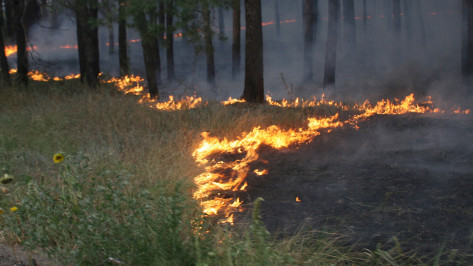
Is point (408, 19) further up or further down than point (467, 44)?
further up

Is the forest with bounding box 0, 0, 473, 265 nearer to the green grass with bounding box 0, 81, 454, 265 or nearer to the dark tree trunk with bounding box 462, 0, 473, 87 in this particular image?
the green grass with bounding box 0, 81, 454, 265

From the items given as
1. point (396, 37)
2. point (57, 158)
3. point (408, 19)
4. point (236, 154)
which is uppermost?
point (408, 19)

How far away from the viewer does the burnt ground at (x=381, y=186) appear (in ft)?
13.1

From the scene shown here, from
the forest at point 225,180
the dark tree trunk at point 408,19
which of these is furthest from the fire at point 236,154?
the dark tree trunk at point 408,19

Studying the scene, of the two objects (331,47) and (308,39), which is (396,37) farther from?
(331,47)

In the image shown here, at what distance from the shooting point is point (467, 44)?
593 inches

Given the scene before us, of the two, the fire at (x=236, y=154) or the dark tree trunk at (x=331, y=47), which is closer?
the fire at (x=236, y=154)

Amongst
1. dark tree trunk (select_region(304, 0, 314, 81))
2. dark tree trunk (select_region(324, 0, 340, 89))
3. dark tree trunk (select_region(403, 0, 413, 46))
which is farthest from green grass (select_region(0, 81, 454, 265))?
dark tree trunk (select_region(403, 0, 413, 46))

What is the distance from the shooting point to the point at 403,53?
31.6m

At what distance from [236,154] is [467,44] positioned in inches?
459

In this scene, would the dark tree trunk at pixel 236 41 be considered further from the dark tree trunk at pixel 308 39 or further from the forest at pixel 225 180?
the forest at pixel 225 180

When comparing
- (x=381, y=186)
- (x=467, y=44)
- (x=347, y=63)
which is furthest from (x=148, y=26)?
(x=347, y=63)

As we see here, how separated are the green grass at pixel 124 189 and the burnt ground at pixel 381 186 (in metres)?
0.35

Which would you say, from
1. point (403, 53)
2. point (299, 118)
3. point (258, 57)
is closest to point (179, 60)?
point (403, 53)
